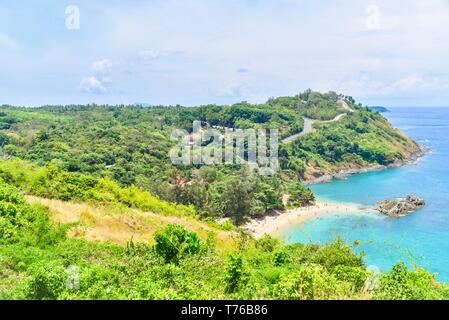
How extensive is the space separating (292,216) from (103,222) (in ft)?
118

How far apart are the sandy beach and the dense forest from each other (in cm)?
145

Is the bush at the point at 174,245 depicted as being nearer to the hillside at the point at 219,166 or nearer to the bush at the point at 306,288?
the bush at the point at 306,288

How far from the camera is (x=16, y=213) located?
45.6 ft

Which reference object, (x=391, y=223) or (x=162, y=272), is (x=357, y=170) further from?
(x=162, y=272)

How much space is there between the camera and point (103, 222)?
17125 mm

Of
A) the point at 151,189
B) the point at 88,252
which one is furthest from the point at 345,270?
the point at 151,189

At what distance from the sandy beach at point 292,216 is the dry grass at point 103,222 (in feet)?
78.4

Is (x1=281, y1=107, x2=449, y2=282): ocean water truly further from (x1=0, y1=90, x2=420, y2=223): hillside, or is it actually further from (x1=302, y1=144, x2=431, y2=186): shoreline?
(x1=0, y1=90, x2=420, y2=223): hillside

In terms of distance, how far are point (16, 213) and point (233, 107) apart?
3784 inches

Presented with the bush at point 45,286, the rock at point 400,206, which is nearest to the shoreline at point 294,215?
the rock at point 400,206

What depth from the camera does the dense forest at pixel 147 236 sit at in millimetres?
6805

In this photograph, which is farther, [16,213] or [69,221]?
[69,221]
